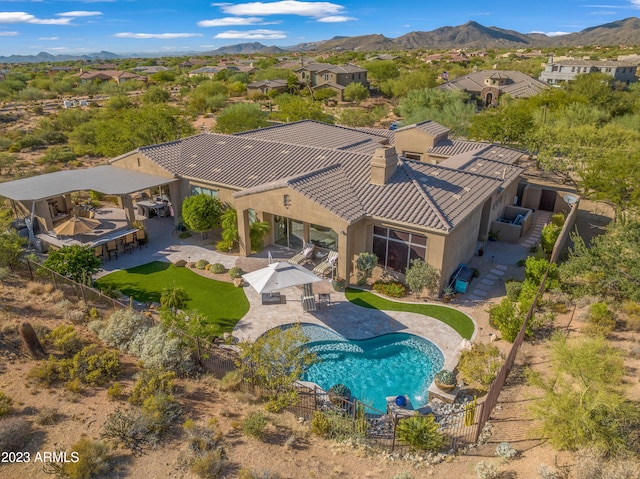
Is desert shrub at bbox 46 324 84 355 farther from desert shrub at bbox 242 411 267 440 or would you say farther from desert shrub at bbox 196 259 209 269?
desert shrub at bbox 196 259 209 269

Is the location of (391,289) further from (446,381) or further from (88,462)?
(88,462)

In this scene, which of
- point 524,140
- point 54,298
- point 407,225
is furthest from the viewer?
point 524,140

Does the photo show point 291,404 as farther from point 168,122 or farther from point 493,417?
point 168,122

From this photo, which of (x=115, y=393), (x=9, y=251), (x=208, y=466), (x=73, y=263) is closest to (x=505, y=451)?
(x=208, y=466)

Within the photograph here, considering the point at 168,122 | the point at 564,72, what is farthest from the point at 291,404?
the point at 564,72

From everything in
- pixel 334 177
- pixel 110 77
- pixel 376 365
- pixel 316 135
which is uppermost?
pixel 110 77

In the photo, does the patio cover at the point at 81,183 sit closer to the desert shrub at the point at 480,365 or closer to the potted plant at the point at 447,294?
the potted plant at the point at 447,294
